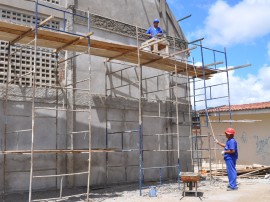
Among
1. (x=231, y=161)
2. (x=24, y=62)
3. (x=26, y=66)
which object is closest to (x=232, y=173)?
(x=231, y=161)

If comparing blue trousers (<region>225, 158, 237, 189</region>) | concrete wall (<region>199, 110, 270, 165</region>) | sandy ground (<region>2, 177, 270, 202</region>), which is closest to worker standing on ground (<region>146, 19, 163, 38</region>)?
blue trousers (<region>225, 158, 237, 189</region>)

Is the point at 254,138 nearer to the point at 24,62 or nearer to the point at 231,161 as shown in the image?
the point at 231,161

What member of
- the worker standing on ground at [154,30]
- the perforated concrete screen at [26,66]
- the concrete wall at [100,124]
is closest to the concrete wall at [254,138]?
the concrete wall at [100,124]

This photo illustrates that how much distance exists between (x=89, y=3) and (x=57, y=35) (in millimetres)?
3290

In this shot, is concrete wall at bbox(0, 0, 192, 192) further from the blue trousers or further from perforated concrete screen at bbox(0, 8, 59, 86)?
the blue trousers

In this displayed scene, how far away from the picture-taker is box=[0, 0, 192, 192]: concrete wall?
9.48 m

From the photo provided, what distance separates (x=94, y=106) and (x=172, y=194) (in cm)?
370

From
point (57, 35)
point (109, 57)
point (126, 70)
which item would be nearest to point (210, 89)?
point (126, 70)

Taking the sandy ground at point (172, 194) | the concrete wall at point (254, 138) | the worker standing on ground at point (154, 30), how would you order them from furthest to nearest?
the concrete wall at point (254, 138) < the worker standing on ground at point (154, 30) < the sandy ground at point (172, 194)

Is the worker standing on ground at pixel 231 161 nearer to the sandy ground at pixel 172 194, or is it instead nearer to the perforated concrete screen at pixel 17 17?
the sandy ground at pixel 172 194

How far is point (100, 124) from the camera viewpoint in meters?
11.2

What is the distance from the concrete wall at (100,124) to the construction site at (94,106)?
0.03 m

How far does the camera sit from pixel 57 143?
10.2 m

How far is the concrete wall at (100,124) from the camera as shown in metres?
9.48
